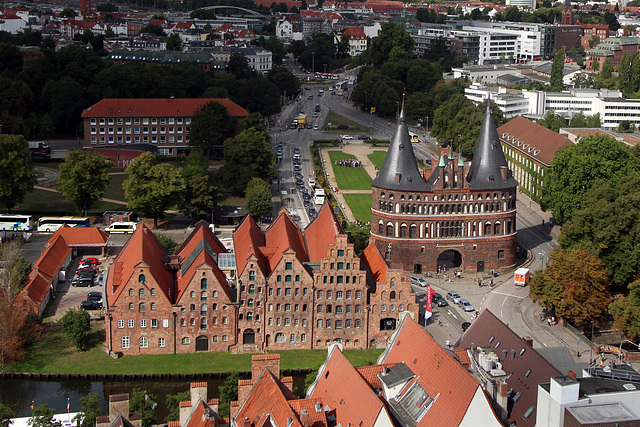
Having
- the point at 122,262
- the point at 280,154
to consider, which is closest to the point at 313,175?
the point at 280,154

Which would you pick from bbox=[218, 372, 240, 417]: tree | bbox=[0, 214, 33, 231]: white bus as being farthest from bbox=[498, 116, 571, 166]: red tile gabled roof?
bbox=[218, 372, 240, 417]: tree

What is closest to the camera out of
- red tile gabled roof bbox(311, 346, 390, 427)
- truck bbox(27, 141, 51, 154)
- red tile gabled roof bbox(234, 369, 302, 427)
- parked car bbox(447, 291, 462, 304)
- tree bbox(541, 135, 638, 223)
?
red tile gabled roof bbox(311, 346, 390, 427)

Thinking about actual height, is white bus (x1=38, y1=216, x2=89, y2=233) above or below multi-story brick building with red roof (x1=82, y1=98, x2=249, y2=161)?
below

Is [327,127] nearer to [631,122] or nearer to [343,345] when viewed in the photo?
[631,122]

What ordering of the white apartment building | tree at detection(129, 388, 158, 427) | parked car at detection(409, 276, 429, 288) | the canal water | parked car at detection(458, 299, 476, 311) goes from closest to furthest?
tree at detection(129, 388, 158, 427)
the canal water
parked car at detection(458, 299, 476, 311)
parked car at detection(409, 276, 429, 288)
the white apartment building

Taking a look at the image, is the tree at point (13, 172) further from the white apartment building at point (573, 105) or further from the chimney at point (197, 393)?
the white apartment building at point (573, 105)

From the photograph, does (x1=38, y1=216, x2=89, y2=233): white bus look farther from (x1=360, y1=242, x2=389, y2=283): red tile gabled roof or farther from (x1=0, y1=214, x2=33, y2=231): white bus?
(x1=360, y1=242, x2=389, y2=283): red tile gabled roof
